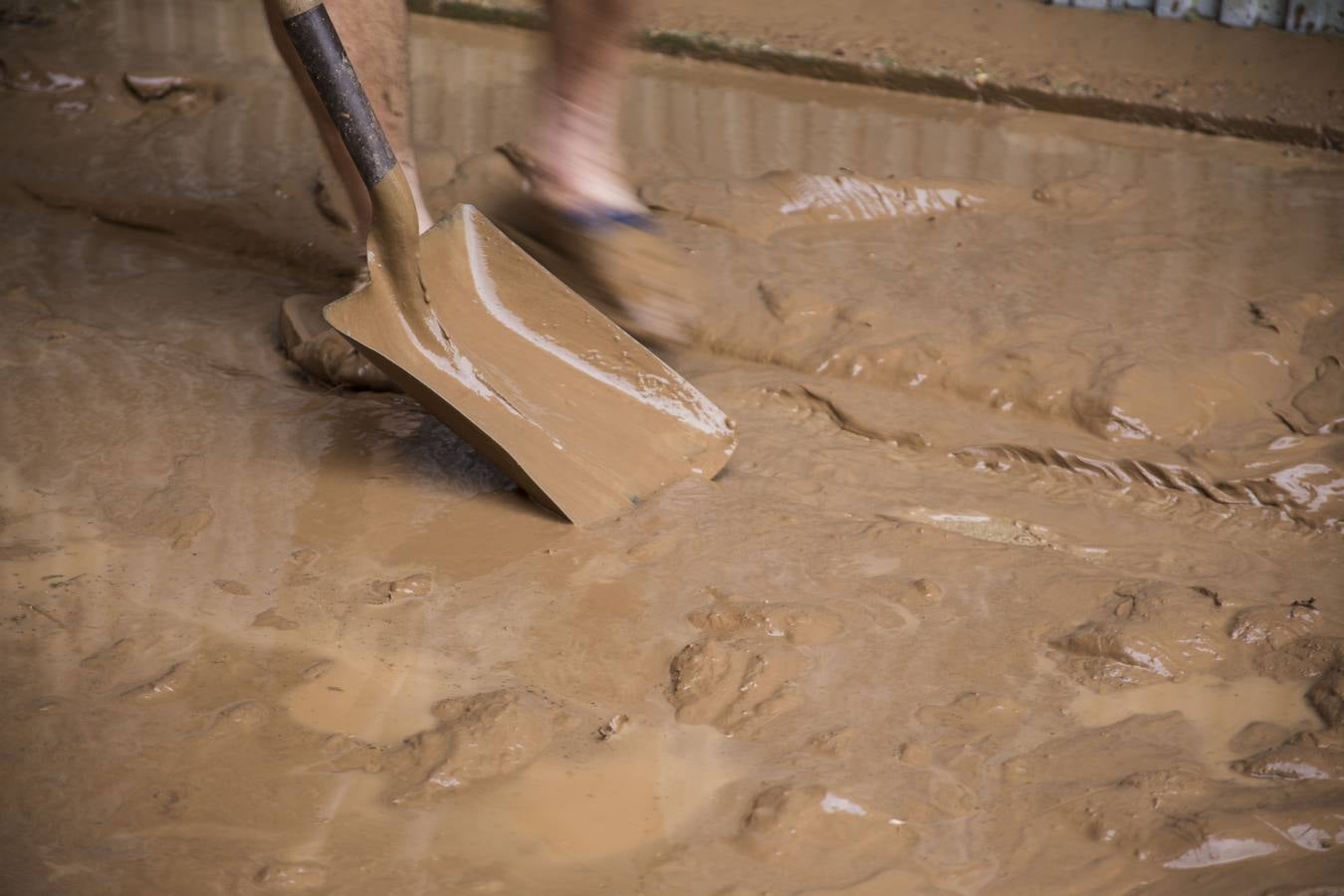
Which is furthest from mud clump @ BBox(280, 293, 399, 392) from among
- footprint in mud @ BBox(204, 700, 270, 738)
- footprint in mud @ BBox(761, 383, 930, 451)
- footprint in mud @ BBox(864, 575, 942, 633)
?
footprint in mud @ BBox(864, 575, 942, 633)

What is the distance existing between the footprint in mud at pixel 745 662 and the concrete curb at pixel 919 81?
2.52 meters

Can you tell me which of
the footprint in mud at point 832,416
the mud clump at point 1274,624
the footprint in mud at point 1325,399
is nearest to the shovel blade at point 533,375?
the footprint in mud at point 832,416

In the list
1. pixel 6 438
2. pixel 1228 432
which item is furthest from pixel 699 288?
pixel 6 438

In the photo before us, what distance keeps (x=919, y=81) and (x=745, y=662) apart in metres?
2.96

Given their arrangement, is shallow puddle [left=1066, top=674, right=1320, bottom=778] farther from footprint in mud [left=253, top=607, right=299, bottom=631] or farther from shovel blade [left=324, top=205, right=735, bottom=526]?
footprint in mud [left=253, top=607, right=299, bottom=631]

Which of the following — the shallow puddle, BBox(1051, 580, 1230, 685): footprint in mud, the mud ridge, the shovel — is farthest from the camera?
the mud ridge

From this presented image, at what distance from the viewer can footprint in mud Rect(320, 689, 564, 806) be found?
147 centimetres

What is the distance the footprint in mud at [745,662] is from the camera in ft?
5.24

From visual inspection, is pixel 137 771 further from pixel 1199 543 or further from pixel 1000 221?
pixel 1000 221

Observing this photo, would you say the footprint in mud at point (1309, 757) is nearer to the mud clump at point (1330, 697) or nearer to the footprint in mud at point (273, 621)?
the mud clump at point (1330, 697)

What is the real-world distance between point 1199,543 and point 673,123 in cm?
217

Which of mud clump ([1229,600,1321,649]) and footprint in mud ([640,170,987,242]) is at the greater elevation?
footprint in mud ([640,170,987,242])

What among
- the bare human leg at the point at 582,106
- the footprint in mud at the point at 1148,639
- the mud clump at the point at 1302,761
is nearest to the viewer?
the mud clump at the point at 1302,761

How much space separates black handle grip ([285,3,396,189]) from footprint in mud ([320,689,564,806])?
0.84 m
